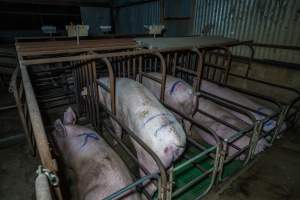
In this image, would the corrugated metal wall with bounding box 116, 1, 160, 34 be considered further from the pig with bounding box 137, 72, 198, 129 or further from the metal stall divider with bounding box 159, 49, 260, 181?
the pig with bounding box 137, 72, 198, 129

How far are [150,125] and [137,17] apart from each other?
6.94 meters

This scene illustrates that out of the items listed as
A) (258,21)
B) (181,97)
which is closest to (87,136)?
(181,97)

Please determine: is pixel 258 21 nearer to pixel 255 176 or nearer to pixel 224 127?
pixel 224 127

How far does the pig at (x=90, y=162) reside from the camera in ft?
6.12

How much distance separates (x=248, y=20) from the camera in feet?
14.5

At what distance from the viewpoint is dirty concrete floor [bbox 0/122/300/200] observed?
2.11 m

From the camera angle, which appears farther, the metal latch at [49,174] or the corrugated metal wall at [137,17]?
the corrugated metal wall at [137,17]

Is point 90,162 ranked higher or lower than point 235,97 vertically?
lower

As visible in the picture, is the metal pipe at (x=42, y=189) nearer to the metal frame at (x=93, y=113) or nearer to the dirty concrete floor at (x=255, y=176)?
the metal frame at (x=93, y=113)

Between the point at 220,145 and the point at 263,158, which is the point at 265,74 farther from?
the point at 220,145

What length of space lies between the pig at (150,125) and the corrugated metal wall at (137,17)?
506 cm

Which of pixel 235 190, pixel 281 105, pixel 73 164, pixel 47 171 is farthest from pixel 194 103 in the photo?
pixel 47 171

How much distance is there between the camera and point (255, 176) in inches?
90.8

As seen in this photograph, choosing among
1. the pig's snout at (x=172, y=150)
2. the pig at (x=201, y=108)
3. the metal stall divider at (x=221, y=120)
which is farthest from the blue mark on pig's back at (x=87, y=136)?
the metal stall divider at (x=221, y=120)
